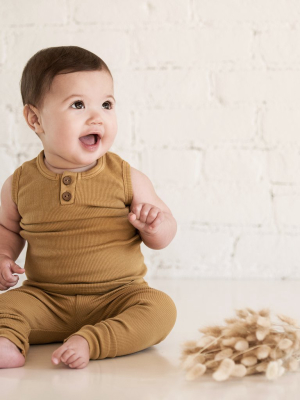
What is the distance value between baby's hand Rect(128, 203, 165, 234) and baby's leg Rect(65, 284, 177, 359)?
0.11 m

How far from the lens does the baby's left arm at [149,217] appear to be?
1094 mm

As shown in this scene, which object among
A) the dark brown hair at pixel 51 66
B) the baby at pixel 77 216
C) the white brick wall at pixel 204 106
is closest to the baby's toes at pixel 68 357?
the baby at pixel 77 216

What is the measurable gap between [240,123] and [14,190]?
29.9 inches

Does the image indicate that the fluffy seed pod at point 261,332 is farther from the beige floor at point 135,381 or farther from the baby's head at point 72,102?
the baby's head at point 72,102

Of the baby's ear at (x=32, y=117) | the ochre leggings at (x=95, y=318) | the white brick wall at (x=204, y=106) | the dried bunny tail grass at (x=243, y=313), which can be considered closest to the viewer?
the dried bunny tail grass at (x=243, y=313)

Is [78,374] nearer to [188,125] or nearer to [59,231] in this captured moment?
[59,231]

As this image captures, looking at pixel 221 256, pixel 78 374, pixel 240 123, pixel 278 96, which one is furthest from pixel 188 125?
pixel 78 374

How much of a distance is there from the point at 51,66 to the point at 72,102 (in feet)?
0.26

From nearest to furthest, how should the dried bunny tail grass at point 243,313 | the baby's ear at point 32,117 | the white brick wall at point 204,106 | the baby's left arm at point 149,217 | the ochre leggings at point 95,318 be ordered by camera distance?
the dried bunny tail grass at point 243,313
the ochre leggings at point 95,318
the baby's left arm at point 149,217
the baby's ear at point 32,117
the white brick wall at point 204,106

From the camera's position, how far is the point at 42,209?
1170mm

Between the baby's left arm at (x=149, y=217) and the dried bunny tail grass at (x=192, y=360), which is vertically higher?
the baby's left arm at (x=149, y=217)

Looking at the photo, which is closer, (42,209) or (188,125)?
(42,209)

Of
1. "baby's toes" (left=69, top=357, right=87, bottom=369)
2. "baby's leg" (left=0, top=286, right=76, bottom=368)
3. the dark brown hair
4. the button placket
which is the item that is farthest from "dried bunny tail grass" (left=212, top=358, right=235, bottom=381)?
the dark brown hair

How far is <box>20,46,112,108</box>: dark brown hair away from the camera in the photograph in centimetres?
115
